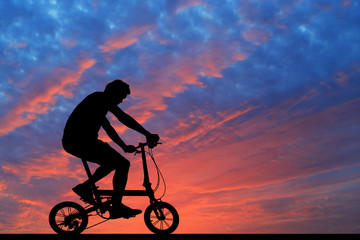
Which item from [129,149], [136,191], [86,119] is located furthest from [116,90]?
[136,191]

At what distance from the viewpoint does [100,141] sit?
7719mm

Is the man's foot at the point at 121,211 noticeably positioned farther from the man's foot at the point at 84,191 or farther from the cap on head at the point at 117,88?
the cap on head at the point at 117,88

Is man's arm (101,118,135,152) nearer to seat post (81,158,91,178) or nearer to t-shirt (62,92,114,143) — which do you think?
t-shirt (62,92,114,143)

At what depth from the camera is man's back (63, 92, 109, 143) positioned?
24.6 ft

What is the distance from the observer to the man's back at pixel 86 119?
7.50m

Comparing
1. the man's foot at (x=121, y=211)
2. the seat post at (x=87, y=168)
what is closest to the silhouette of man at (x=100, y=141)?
the man's foot at (x=121, y=211)

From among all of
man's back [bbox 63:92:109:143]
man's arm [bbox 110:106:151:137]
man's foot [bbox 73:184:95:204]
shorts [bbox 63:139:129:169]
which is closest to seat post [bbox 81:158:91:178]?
shorts [bbox 63:139:129:169]

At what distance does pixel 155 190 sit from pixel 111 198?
1009mm

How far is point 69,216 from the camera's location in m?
8.20
